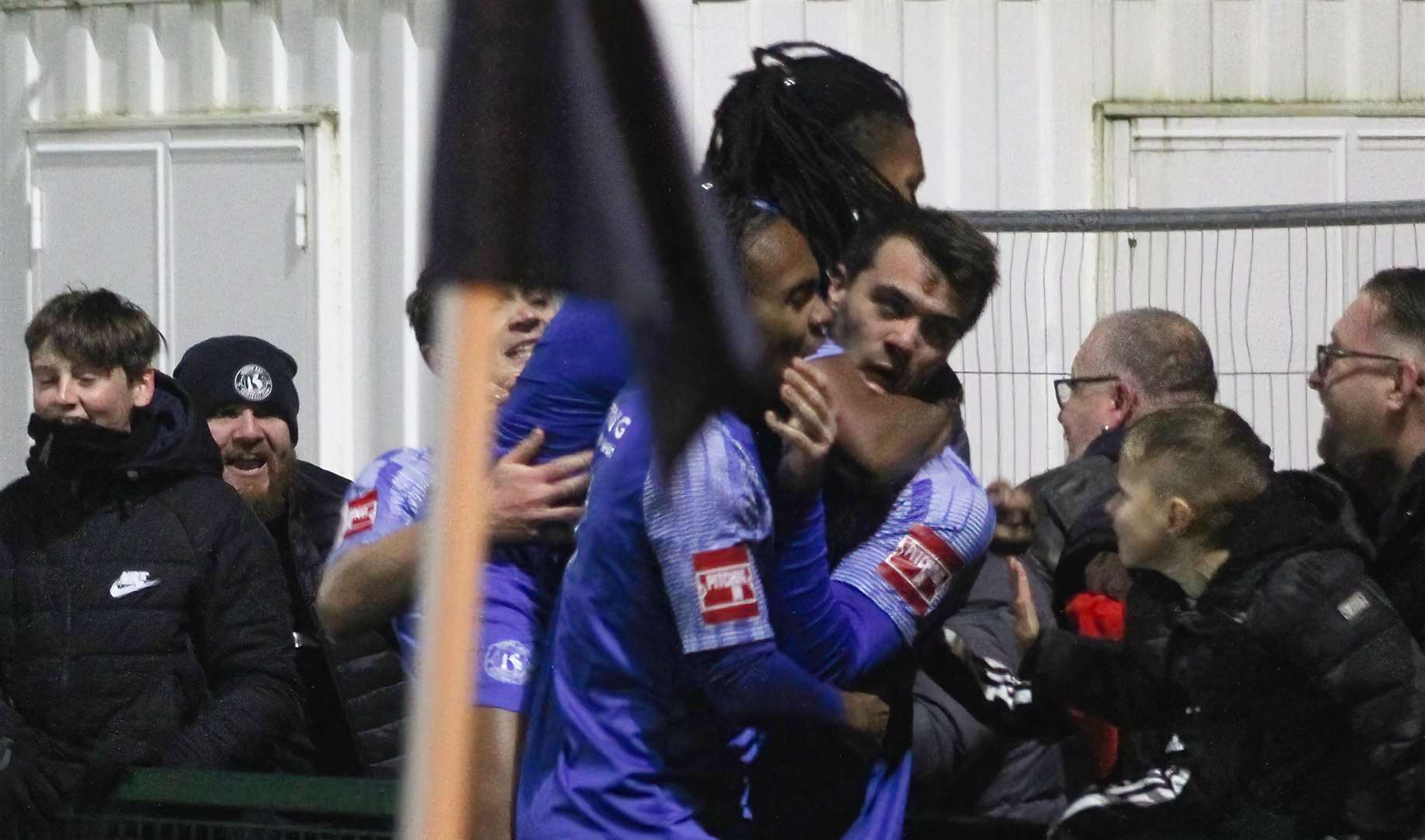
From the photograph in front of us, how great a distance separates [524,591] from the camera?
272 cm

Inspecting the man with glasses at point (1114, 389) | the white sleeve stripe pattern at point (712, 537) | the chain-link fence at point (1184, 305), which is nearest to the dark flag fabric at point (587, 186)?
the white sleeve stripe pattern at point (712, 537)

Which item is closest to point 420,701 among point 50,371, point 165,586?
point 165,586

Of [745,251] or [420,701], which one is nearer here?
[420,701]

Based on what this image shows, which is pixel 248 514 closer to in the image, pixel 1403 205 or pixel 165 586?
pixel 165 586

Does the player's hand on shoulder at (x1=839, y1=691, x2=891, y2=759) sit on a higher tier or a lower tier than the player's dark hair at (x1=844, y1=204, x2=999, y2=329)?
lower

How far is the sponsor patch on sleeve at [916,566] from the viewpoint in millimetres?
2586

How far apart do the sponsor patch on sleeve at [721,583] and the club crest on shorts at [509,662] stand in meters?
0.39

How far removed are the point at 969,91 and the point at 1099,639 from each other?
389 cm

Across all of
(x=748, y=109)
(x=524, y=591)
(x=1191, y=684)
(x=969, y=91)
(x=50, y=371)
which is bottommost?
(x=1191, y=684)

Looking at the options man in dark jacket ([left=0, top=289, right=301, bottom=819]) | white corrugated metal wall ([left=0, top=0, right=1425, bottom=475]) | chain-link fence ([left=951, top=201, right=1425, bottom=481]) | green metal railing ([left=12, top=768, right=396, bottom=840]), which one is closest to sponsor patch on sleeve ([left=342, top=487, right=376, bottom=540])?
green metal railing ([left=12, top=768, right=396, bottom=840])

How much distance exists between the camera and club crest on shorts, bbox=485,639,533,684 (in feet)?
8.72

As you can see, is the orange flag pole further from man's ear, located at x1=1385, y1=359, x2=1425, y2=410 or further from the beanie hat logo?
the beanie hat logo

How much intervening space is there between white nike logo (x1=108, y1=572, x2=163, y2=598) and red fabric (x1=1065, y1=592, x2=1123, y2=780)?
188cm

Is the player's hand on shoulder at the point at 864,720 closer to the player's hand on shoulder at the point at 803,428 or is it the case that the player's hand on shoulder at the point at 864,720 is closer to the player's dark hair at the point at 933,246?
the player's hand on shoulder at the point at 803,428
